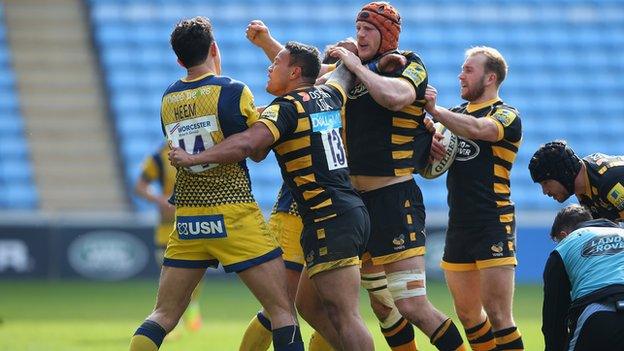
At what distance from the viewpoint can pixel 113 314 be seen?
13289mm

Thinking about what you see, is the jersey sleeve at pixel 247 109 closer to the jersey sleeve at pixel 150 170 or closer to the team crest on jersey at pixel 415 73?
the team crest on jersey at pixel 415 73

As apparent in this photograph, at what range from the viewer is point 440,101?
71.6ft

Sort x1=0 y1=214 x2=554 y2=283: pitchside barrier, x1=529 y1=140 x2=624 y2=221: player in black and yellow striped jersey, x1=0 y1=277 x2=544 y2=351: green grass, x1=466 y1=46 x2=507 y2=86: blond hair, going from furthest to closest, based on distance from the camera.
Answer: x1=0 y1=214 x2=554 y2=283: pitchside barrier < x1=0 y1=277 x2=544 y2=351: green grass < x1=466 y1=46 x2=507 y2=86: blond hair < x1=529 y1=140 x2=624 y2=221: player in black and yellow striped jersey

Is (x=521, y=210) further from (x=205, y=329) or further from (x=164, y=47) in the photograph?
(x=205, y=329)

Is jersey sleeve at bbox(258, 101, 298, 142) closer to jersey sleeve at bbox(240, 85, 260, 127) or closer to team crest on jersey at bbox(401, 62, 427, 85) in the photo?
jersey sleeve at bbox(240, 85, 260, 127)

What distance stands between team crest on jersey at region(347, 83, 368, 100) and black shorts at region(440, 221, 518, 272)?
133 cm

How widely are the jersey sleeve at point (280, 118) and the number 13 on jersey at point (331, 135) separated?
136mm

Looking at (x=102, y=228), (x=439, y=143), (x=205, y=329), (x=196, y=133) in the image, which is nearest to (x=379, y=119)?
(x=439, y=143)

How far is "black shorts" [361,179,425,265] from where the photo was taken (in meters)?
7.41

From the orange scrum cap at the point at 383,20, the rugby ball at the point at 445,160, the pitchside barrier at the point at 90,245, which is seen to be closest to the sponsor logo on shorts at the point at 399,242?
the rugby ball at the point at 445,160

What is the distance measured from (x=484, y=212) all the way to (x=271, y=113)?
212 cm

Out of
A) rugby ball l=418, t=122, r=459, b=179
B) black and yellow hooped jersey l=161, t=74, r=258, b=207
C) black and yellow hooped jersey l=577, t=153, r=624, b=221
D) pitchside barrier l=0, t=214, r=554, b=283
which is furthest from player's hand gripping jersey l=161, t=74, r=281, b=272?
pitchside barrier l=0, t=214, r=554, b=283

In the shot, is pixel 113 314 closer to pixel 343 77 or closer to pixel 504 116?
pixel 504 116

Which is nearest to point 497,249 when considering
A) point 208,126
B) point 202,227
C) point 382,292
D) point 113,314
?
point 382,292
